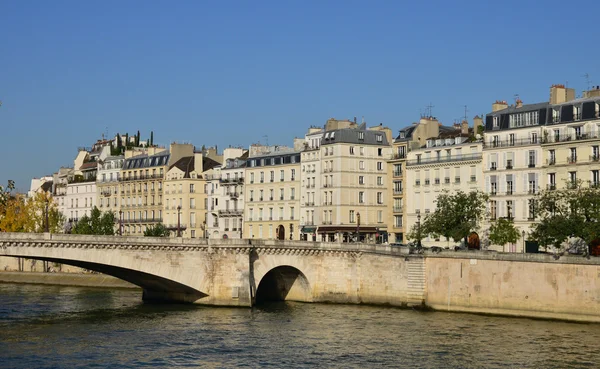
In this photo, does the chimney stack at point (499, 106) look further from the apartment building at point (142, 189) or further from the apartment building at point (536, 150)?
the apartment building at point (142, 189)

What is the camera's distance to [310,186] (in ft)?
310

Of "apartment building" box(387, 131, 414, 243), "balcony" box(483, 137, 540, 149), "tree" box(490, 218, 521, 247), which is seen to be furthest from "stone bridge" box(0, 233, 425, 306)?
"apartment building" box(387, 131, 414, 243)

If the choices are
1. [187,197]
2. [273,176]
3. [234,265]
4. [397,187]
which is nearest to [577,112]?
[397,187]

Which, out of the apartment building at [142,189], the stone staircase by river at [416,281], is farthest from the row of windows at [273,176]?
the stone staircase by river at [416,281]

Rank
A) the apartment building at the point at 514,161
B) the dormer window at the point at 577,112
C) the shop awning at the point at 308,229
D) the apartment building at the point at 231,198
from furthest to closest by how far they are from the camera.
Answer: the apartment building at the point at 231,198 < the shop awning at the point at 308,229 < the apartment building at the point at 514,161 < the dormer window at the point at 577,112

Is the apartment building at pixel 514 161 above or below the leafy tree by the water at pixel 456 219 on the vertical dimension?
above

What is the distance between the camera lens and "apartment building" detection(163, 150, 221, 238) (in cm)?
10931

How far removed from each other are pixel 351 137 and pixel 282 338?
1642 inches

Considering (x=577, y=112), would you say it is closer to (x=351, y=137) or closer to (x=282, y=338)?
(x=351, y=137)

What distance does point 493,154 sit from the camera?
7894 centimetres

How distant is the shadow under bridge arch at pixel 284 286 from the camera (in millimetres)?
72625

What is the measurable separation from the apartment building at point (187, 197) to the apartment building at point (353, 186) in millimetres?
20491

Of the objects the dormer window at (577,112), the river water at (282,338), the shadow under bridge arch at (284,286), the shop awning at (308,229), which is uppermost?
the dormer window at (577,112)

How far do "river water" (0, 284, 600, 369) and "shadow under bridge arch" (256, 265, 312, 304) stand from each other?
455cm
